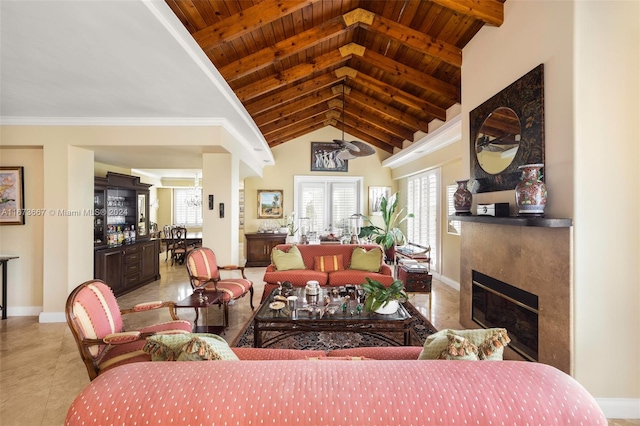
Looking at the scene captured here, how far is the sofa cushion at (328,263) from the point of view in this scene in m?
→ 4.52

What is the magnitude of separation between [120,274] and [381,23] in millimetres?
5603

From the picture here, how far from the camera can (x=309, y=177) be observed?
26.6ft

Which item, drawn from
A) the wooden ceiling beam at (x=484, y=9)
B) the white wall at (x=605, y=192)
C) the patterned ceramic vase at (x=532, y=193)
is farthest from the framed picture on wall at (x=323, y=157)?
the white wall at (x=605, y=192)

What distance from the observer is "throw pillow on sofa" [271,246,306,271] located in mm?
4441

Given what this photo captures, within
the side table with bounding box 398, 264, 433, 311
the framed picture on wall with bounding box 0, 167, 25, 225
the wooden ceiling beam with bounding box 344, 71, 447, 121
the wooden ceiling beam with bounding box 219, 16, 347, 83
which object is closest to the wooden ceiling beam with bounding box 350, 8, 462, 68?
the wooden ceiling beam with bounding box 219, 16, 347, 83

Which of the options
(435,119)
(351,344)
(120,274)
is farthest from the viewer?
(435,119)

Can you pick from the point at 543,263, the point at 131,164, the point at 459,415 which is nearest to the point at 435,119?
the point at 543,263

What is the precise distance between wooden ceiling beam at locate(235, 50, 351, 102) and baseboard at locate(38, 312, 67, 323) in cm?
390

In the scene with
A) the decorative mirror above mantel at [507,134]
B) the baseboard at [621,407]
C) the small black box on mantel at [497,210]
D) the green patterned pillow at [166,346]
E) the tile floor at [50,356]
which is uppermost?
the decorative mirror above mantel at [507,134]

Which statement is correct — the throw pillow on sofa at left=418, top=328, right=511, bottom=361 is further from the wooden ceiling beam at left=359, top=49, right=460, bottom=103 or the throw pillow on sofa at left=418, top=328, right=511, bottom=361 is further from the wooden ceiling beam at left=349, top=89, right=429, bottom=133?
the wooden ceiling beam at left=349, top=89, right=429, bottom=133

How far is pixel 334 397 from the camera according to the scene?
945 millimetres

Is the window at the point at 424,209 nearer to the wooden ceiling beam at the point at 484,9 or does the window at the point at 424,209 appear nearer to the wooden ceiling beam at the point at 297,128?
the wooden ceiling beam at the point at 297,128

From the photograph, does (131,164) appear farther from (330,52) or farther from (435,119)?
(435,119)

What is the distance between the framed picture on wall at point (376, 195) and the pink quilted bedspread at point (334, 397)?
283 inches
